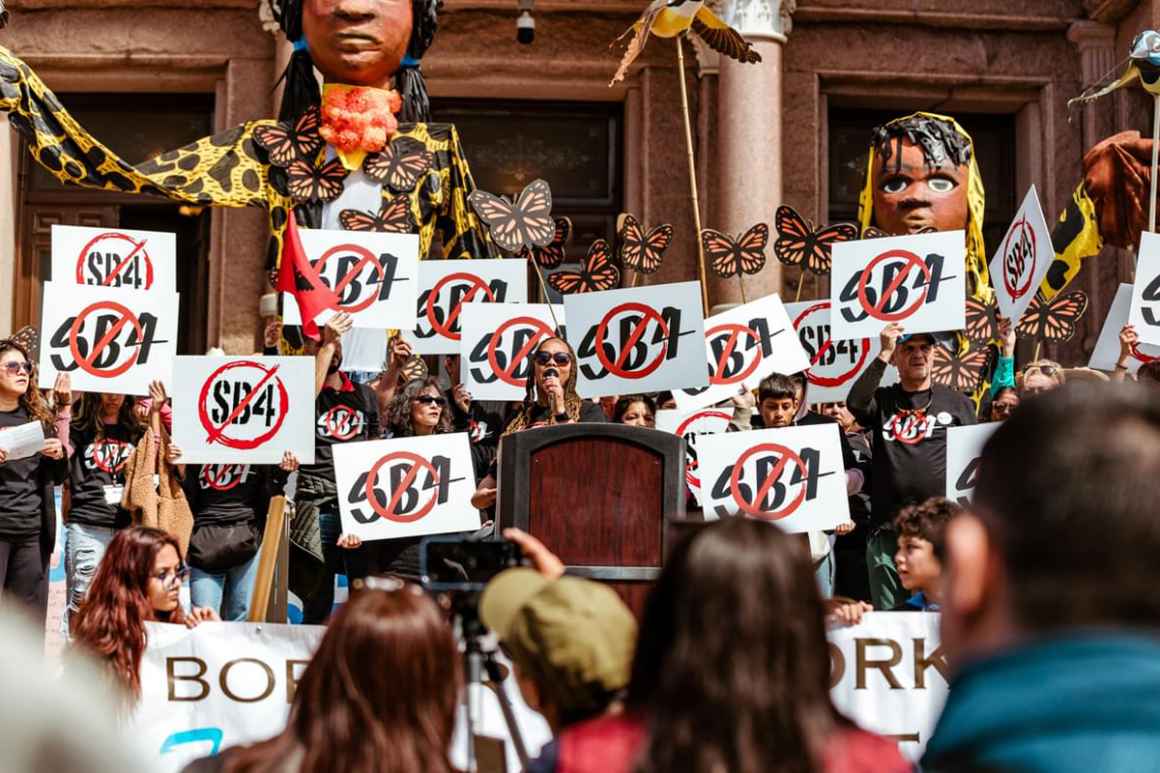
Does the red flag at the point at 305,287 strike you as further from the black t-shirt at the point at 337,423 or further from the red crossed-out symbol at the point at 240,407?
the red crossed-out symbol at the point at 240,407

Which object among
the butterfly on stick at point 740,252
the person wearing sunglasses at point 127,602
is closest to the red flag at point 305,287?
the butterfly on stick at point 740,252

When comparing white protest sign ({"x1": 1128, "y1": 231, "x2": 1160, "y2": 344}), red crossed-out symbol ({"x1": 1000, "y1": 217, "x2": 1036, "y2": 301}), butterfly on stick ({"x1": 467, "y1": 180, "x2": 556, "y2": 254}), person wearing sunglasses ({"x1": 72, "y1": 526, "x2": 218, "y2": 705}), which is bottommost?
person wearing sunglasses ({"x1": 72, "y1": 526, "x2": 218, "y2": 705})

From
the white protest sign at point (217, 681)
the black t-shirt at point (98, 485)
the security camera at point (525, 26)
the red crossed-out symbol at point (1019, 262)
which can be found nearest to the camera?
the white protest sign at point (217, 681)

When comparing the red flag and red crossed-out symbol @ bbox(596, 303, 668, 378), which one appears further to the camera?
the red flag

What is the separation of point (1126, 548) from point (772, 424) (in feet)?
19.1

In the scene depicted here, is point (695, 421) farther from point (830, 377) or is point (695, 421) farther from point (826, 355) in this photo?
point (826, 355)

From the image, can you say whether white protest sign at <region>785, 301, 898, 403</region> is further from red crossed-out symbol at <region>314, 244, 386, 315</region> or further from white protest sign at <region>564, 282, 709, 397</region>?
red crossed-out symbol at <region>314, 244, 386, 315</region>

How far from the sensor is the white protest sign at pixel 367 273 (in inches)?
305

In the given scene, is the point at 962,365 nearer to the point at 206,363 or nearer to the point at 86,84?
the point at 206,363

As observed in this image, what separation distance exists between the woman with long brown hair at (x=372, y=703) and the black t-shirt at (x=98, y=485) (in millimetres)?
4910

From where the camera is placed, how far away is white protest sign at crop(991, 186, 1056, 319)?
8.08 meters

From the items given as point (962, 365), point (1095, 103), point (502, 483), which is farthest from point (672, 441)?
point (1095, 103)

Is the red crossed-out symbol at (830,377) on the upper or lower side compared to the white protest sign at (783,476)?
upper

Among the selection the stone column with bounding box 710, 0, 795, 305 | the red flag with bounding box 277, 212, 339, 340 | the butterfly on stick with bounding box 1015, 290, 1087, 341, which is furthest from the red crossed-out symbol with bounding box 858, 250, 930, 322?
the stone column with bounding box 710, 0, 795, 305
